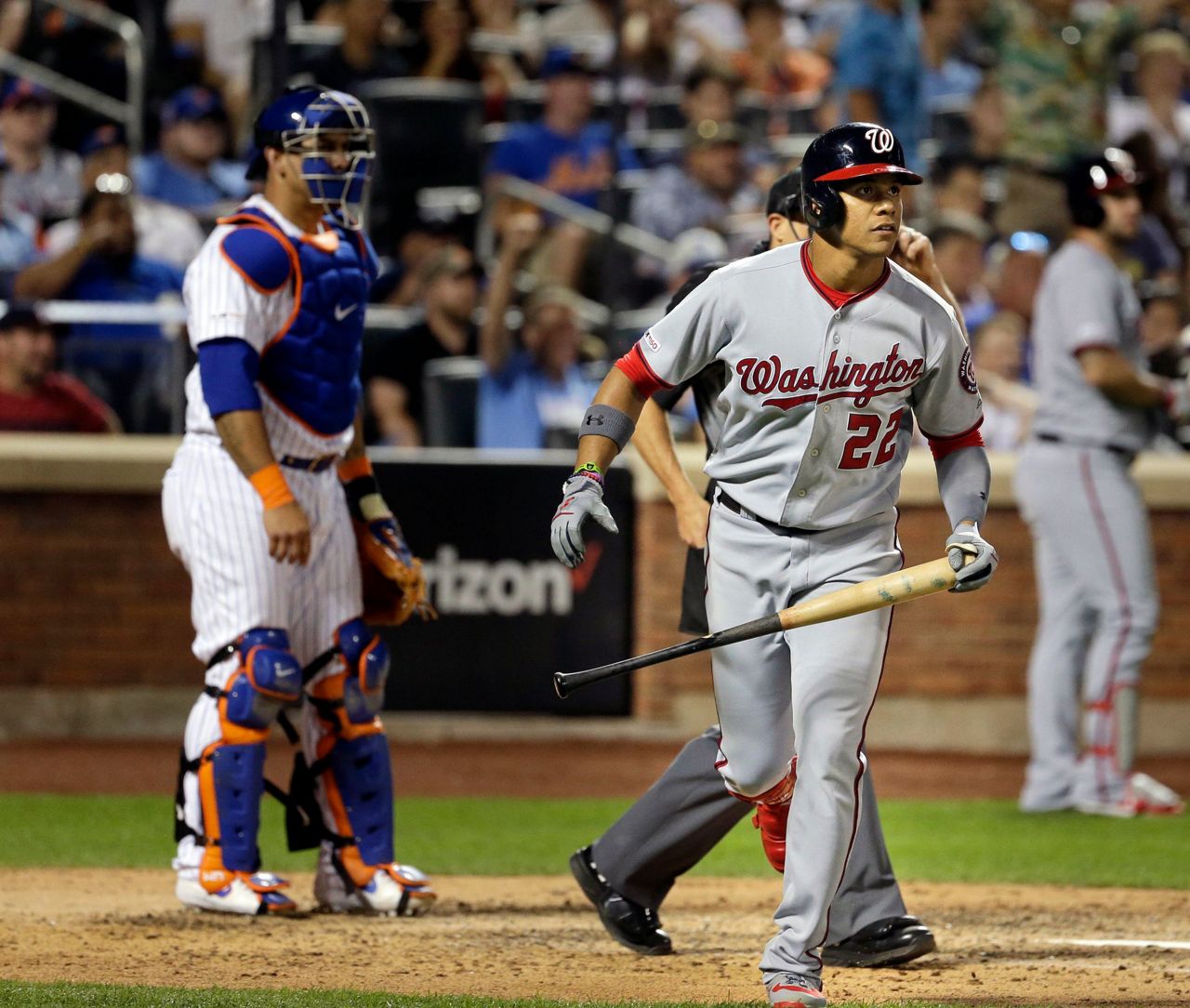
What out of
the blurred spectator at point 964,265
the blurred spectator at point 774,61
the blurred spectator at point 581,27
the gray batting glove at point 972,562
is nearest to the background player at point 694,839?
the gray batting glove at point 972,562

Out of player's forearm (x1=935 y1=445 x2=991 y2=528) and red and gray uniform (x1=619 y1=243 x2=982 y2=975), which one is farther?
player's forearm (x1=935 y1=445 x2=991 y2=528)

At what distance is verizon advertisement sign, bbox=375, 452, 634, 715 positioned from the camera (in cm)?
938

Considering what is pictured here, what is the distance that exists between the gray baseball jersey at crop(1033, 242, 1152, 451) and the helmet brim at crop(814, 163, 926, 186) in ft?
11.6

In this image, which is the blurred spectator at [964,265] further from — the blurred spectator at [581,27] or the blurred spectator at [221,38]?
the blurred spectator at [221,38]

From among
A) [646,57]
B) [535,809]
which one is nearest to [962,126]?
[646,57]

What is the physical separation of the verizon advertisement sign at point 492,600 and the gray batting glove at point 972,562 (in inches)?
215

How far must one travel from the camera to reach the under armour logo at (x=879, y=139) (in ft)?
12.9

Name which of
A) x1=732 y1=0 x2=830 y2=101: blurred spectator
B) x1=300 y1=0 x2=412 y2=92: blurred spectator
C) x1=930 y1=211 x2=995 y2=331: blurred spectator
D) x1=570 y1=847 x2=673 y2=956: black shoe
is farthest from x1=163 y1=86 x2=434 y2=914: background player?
x1=732 y1=0 x2=830 y2=101: blurred spectator

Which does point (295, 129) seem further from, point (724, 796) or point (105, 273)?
point (105, 273)

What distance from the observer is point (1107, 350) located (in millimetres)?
7246

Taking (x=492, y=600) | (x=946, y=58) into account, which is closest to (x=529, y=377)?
(x=492, y=600)

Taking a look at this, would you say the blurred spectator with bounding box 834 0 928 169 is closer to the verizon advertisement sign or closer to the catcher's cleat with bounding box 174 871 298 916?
the verizon advertisement sign

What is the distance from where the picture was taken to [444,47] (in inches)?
463

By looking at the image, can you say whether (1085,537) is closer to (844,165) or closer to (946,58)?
(844,165)
